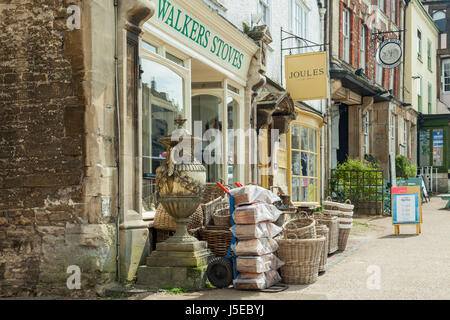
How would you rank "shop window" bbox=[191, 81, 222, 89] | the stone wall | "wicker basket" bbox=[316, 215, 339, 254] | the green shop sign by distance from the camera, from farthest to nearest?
"shop window" bbox=[191, 81, 222, 89], "wicker basket" bbox=[316, 215, 339, 254], the green shop sign, the stone wall

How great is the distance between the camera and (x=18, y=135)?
660cm

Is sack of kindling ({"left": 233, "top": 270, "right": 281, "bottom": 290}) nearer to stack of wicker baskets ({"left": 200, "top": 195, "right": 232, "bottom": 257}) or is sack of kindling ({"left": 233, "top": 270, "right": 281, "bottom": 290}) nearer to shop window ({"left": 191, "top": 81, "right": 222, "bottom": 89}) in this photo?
stack of wicker baskets ({"left": 200, "top": 195, "right": 232, "bottom": 257})

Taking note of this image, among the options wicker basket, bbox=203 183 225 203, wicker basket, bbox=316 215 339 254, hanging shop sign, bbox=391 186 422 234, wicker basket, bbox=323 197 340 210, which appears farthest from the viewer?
hanging shop sign, bbox=391 186 422 234

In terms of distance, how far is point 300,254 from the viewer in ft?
22.8

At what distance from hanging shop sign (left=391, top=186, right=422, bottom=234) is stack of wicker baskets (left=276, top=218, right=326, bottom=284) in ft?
19.7

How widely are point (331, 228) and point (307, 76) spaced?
5.16 meters

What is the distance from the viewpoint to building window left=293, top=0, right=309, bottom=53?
15656mm

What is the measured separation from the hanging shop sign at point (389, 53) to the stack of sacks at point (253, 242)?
15185 mm

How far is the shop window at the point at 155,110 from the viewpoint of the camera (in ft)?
25.8

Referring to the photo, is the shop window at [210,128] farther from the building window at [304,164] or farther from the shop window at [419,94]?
the shop window at [419,94]

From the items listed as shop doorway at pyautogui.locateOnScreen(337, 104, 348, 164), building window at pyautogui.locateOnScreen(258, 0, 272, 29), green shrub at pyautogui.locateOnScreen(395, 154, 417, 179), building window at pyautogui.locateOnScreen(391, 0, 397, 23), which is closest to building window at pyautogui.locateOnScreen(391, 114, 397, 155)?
green shrub at pyautogui.locateOnScreen(395, 154, 417, 179)

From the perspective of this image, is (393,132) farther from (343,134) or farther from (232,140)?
(232,140)
